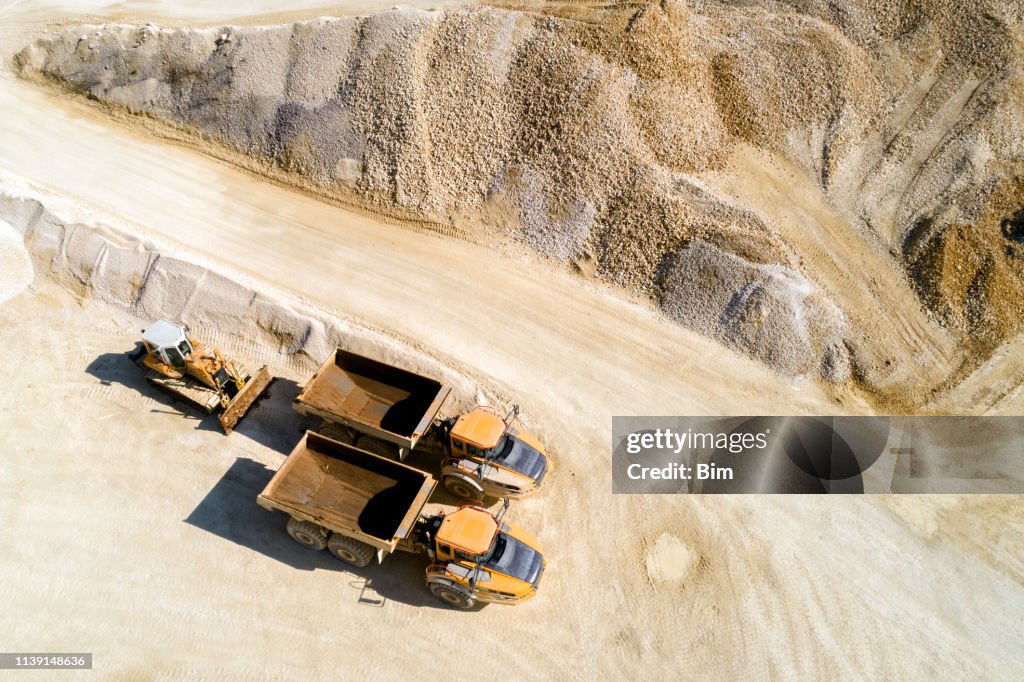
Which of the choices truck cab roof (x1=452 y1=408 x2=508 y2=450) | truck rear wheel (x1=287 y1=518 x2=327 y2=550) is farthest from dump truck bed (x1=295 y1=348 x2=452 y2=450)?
truck rear wheel (x1=287 y1=518 x2=327 y2=550)

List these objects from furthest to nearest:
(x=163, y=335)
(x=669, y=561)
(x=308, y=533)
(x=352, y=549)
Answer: (x=163, y=335) → (x=669, y=561) → (x=308, y=533) → (x=352, y=549)

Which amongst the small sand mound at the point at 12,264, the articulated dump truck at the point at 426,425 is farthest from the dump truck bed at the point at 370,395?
the small sand mound at the point at 12,264

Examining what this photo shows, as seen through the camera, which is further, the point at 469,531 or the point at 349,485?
the point at 349,485

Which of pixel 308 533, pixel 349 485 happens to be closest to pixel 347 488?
pixel 349 485

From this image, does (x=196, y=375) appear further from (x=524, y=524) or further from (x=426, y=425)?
(x=524, y=524)

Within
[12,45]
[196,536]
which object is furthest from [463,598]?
[12,45]

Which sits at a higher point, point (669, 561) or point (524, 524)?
point (669, 561)

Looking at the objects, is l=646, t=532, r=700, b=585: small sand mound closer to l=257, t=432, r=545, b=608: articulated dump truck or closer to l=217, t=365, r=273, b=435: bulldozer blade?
l=257, t=432, r=545, b=608: articulated dump truck
